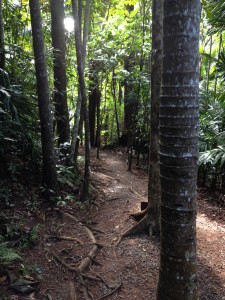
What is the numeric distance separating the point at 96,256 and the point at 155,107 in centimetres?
295

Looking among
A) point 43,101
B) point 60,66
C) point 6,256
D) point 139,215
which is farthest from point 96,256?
point 60,66

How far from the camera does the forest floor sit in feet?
13.1

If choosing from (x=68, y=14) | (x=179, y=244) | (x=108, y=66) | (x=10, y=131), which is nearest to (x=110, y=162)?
(x=108, y=66)

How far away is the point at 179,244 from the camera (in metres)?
2.48

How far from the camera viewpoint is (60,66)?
8695 mm

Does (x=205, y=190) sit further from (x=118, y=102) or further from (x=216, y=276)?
(x=118, y=102)

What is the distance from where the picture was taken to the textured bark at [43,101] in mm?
5902

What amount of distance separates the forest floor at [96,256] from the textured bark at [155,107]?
2.00 ft

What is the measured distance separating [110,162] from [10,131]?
23.3ft

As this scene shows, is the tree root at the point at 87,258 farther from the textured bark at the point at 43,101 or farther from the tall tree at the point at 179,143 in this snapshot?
the tall tree at the point at 179,143

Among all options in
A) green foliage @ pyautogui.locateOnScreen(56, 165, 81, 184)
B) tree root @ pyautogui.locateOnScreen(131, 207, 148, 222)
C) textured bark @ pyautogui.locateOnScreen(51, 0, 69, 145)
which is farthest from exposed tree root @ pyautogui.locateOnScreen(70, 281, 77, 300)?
textured bark @ pyautogui.locateOnScreen(51, 0, 69, 145)

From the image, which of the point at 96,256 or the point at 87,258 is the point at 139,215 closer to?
the point at 96,256

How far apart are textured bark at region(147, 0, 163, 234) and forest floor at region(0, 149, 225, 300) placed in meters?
0.61

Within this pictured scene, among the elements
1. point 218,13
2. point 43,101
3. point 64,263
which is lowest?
point 64,263
